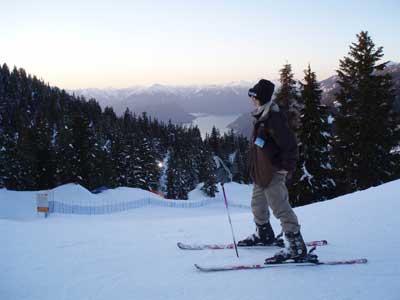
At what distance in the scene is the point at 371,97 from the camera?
19.3 meters

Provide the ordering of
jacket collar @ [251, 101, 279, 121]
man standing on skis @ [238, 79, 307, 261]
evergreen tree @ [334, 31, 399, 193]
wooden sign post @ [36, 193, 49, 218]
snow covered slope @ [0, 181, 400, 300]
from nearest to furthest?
snow covered slope @ [0, 181, 400, 300], man standing on skis @ [238, 79, 307, 261], jacket collar @ [251, 101, 279, 121], wooden sign post @ [36, 193, 49, 218], evergreen tree @ [334, 31, 399, 193]

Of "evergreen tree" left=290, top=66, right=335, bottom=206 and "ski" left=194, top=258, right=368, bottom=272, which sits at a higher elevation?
Result: "evergreen tree" left=290, top=66, right=335, bottom=206

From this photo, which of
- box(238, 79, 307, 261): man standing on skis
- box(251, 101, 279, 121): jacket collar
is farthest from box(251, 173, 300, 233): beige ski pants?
box(251, 101, 279, 121): jacket collar

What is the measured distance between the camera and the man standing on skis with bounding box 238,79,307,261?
10.9ft

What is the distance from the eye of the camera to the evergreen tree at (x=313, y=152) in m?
19.4

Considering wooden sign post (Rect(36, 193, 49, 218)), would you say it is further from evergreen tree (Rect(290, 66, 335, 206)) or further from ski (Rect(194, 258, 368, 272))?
evergreen tree (Rect(290, 66, 335, 206))

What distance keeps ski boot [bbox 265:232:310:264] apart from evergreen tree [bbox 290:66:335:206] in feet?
55.2

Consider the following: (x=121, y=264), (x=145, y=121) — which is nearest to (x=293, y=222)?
(x=121, y=264)

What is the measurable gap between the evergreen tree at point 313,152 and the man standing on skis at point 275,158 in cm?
1679

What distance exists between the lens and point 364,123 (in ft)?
62.7

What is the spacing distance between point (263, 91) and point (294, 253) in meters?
1.86

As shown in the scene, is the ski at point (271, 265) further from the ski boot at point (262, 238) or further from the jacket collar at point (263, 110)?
the jacket collar at point (263, 110)

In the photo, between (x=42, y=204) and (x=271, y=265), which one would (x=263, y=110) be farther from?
(x=42, y=204)

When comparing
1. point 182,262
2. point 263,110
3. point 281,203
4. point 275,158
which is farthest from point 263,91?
point 182,262
